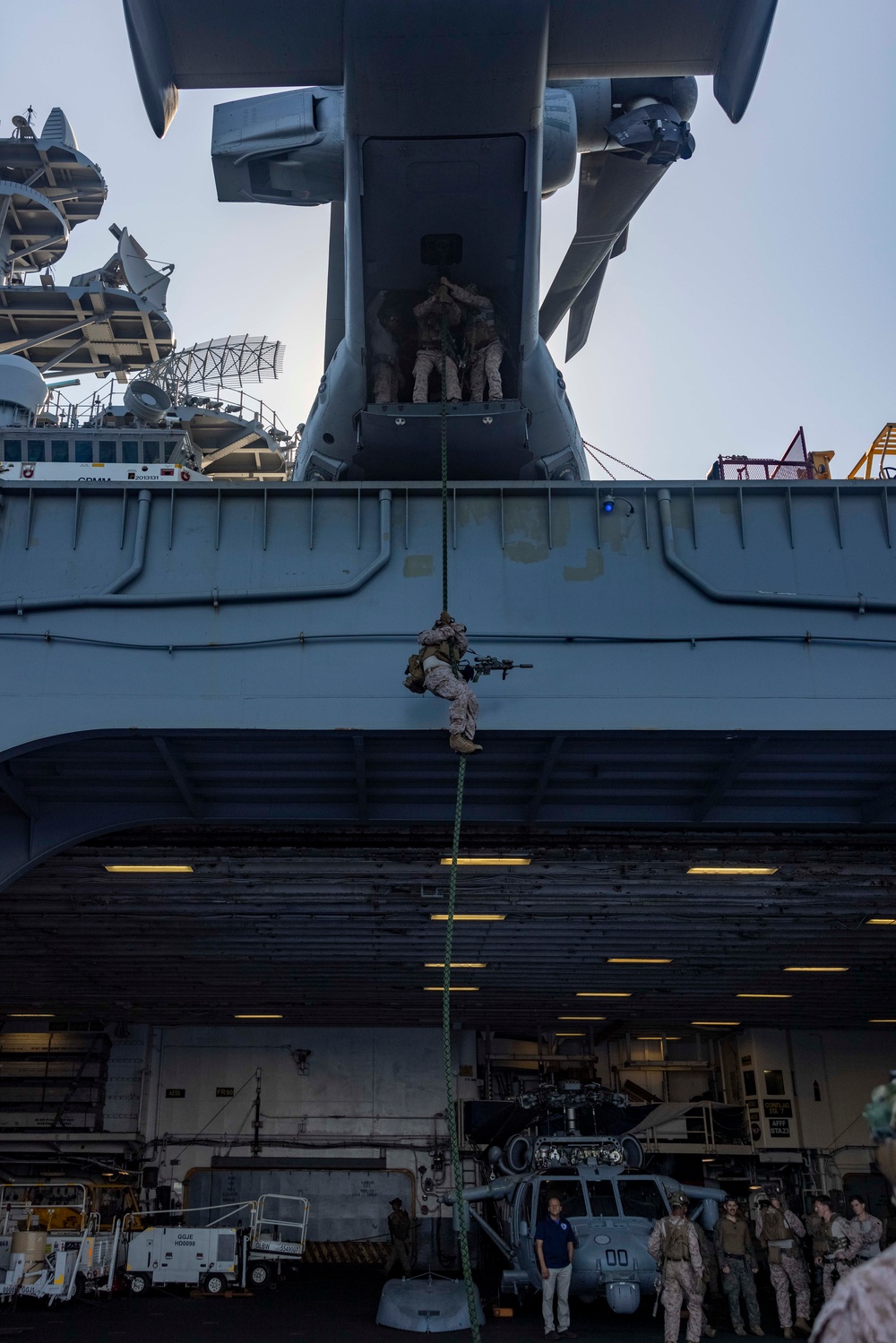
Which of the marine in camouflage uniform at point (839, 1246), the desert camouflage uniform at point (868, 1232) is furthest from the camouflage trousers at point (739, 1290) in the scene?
the desert camouflage uniform at point (868, 1232)

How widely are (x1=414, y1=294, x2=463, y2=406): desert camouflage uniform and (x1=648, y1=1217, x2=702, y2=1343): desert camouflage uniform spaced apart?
944 centimetres

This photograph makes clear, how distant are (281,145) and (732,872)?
1170 cm

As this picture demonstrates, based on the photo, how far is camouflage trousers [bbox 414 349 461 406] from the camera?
11625 mm

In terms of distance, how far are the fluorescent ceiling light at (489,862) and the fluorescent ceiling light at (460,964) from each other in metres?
5.50

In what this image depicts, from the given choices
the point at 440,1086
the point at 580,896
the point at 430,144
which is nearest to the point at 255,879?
the point at 580,896

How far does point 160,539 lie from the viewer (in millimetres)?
9719

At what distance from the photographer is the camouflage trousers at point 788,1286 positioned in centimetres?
1264

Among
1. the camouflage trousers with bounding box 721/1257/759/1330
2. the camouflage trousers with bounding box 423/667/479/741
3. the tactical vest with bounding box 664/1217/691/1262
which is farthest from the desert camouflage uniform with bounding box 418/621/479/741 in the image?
the camouflage trousers with bounding box 721/1257/759/1330

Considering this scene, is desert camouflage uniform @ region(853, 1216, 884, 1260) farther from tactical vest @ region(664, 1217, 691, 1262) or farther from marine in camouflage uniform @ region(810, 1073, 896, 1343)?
marine in camouflage uniform @ region(810, 1073, 896, 1343)

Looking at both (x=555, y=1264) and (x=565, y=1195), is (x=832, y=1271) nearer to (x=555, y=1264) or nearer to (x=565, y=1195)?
(x=565, y=1195)

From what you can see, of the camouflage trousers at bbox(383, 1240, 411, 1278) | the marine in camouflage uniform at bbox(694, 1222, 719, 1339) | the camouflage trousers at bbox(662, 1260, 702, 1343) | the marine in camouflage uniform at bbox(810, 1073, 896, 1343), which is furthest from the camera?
the camouflage trousers at bbox(383, 1240, 411, 1278)

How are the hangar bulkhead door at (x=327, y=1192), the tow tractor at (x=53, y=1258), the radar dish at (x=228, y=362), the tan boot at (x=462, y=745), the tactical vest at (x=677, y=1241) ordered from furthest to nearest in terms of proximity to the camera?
the radar dish at (x=228, y=362), the hangar bulkhead door at (x=327, y=1192), the tow tractor at (x=53, y=1258), the tactical vest at (x=677, y=1241), the tan boot at (x=462, y=745)

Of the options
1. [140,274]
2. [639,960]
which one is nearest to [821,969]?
[639,960]

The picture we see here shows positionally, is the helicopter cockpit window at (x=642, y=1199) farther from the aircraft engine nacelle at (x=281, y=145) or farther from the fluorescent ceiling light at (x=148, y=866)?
the aircraft engine nacelle at (x=281, y=145)
